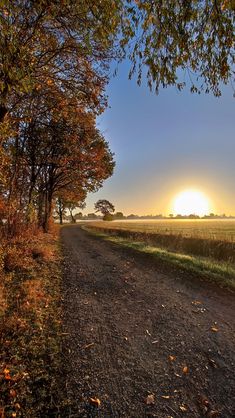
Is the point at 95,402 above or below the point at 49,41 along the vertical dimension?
below

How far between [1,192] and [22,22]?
8.30 meters

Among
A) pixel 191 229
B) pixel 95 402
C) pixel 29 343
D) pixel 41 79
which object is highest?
pixel 41 79

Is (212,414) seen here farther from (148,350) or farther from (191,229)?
(191,229)

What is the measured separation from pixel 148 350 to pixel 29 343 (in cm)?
217

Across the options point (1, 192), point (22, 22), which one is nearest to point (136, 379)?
point (22, 22)

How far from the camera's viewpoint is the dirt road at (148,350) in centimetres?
309

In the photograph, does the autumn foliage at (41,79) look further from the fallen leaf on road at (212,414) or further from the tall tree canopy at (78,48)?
the fallen leaf on road at (212,414)

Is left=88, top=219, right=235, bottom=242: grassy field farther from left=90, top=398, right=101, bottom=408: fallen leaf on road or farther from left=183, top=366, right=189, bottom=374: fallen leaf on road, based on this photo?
left=90, top=398, right=101, bottom=408: fallen leaf on road

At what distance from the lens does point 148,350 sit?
4.31 metres

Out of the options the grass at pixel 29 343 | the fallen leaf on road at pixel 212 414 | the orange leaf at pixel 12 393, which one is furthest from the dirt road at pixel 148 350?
the orange leaf at pixel 12 393

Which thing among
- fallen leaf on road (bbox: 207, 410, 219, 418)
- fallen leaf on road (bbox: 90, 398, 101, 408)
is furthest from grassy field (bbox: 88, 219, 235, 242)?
fallen leaf on road (bbox: 90, 398, 101, 408)

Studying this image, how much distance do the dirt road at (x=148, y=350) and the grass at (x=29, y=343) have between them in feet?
0.86

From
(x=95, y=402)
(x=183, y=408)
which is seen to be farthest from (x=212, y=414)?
(x=95, y=402)

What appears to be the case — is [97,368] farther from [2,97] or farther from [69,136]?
[69,136]
